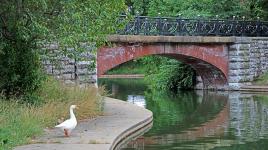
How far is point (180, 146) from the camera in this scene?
14734mm

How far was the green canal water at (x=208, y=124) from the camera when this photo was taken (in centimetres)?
1506

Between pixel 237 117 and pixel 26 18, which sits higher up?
pixel 26 18

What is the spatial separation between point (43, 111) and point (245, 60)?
21389 mm

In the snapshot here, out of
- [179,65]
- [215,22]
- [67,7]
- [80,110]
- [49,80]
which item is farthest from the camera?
[179,65]

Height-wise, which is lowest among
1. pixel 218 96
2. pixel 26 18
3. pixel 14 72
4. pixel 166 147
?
pixel 218 96

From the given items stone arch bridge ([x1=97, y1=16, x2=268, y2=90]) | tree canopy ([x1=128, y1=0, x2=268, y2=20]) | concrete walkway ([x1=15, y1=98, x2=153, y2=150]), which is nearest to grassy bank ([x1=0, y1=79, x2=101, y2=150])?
concrete walkway ([x1=15, y1=98, x2=153, y2=150])

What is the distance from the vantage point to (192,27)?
3406 centimetres

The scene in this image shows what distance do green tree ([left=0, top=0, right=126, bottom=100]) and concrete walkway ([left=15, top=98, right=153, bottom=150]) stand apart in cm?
217

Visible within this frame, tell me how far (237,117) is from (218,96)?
37.0 ft

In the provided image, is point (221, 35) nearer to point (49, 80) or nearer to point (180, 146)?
point (49, 80)

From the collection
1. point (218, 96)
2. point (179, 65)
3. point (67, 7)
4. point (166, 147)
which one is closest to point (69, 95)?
point (67, 7)

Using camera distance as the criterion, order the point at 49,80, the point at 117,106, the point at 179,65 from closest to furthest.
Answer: the point at 49,80 → the point at 117,106 → the point at 179,65

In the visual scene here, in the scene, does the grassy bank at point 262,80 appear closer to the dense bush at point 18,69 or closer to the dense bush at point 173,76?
the dense bush at point 173,76

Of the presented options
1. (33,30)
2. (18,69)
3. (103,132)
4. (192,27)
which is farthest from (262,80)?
(103,132)
